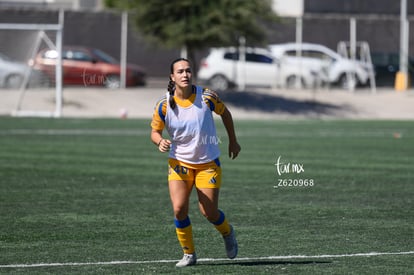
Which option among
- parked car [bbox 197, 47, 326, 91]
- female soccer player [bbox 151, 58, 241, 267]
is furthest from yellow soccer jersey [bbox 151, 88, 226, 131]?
parked car [bbox 197, 47, 326, 91]

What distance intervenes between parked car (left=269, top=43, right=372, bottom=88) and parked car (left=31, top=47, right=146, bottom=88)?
19.9 feet

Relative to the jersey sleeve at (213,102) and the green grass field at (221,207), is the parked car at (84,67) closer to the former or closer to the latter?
the green grass field at (221,207)

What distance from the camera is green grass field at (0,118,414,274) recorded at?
26.7 ft

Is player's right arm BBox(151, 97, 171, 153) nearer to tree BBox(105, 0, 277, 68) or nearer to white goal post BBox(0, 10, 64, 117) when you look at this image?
white goal post BBox(0, 10, 64, 117)

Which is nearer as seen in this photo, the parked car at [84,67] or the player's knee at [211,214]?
the player's knee at [211,214]

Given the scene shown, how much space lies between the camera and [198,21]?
3459cm

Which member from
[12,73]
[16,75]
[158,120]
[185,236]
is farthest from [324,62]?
[185,236]

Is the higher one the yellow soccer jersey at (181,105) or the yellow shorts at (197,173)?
the yellow soccer jersey at (181,105)

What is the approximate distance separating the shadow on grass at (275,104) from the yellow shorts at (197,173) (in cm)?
2790

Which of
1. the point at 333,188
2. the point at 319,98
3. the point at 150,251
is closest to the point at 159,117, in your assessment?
the point at 150,251

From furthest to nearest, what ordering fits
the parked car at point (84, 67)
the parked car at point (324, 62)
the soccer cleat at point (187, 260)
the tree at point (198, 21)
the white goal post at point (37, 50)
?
the parked car at point (324, 62)
the tree at point (198, 21)
the parked car at point (84, 67)
the white goal post at point (37, 50)
the soccer cleat at point (187, 260)

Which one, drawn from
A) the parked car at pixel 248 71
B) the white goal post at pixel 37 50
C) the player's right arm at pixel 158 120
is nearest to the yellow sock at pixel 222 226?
the player's right arm at pixel 158 120

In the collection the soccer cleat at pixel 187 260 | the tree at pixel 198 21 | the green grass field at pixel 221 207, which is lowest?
the green grass field at pixel 221 207

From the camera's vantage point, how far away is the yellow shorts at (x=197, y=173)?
7.94 metres
